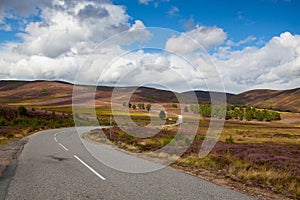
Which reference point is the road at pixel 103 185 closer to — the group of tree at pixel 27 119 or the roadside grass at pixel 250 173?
the roadside grass at pixel 250 173

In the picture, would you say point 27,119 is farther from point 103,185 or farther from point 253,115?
point 253,115

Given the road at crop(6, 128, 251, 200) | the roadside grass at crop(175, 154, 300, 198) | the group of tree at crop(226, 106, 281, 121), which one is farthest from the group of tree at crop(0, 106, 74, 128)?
the group of tree at crop(226, 106, 281, 121)

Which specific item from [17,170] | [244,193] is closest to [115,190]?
[244,193]

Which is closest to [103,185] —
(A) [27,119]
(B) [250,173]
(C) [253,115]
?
(B) [250,173]

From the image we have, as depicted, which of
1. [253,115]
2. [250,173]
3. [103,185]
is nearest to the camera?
[103,185]

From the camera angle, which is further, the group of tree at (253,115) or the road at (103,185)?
the group of tree at (253,115)

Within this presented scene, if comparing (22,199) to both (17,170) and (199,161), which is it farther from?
(199,161)

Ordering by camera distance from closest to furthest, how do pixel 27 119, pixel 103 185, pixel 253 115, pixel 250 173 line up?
pixel 103 185 → pixel 250 173 → pixel 27 119 → pixel 253 115

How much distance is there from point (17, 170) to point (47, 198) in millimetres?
4800

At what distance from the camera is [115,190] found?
820cm

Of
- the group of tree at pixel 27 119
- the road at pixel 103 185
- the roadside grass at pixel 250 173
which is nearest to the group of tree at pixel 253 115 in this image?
the group of tree at pixel 27 119

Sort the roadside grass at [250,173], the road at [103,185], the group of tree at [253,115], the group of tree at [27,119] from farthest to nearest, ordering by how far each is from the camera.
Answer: the group of tree at [253,115], the group of tree at [27,119], the roadside grass at [250,173], the road at [103,185]

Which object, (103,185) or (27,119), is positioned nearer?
(103,185)

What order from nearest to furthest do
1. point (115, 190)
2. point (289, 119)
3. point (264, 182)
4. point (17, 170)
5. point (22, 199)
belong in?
point (22, 199), point (115, 190), point (264, 182), point (17, 170), point (289, 119)
